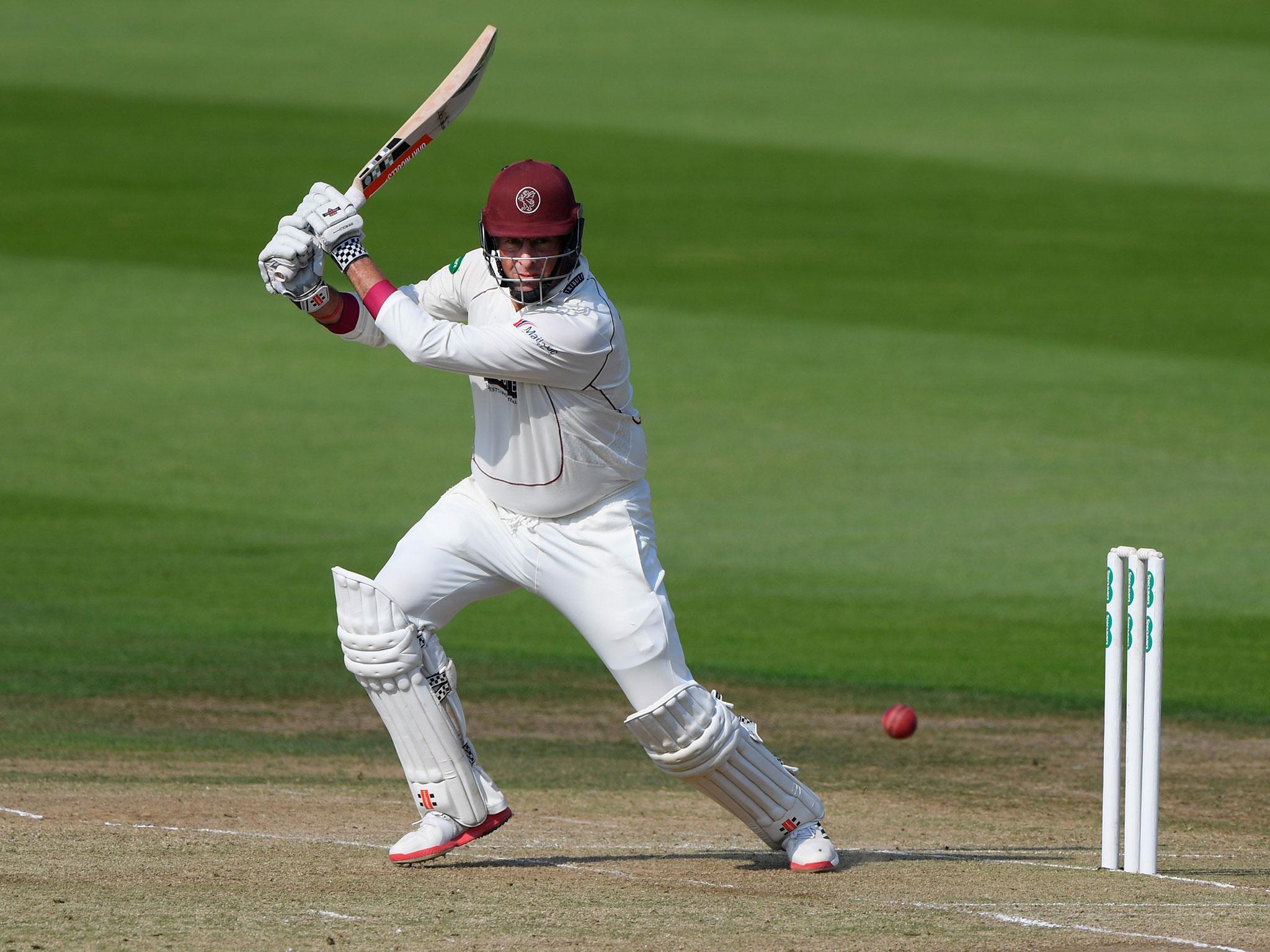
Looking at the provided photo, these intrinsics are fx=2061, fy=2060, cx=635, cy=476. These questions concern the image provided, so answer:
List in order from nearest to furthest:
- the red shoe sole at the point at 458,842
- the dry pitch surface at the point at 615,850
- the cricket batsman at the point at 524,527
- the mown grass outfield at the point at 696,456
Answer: the dry pitch surface at the point at 615,850 < the cricket batsman at the point at 524,527 < the red shoe sole at the point at 458,842 < the mown grass outfield at the point at 696,456

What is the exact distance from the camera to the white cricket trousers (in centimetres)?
600

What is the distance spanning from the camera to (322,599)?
39.4ft

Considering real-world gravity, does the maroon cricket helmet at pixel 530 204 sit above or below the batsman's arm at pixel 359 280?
above

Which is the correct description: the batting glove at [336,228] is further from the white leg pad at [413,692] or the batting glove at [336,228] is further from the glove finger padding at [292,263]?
the white leg pad at [413,692]

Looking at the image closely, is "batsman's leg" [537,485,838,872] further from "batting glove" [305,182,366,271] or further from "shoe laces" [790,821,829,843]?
"batting glove" [305,182,366,271]

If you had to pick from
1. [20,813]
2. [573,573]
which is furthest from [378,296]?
[20,813]

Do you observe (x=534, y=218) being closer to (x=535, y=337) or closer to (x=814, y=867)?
(x=535, y=337)

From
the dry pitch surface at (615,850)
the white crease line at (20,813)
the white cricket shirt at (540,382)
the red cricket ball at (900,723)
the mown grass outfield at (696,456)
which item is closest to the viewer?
the dry pitch surface at (615,850)

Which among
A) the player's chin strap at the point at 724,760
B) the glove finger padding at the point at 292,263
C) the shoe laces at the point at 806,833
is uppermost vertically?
the glove finger padding at the point at 292,263

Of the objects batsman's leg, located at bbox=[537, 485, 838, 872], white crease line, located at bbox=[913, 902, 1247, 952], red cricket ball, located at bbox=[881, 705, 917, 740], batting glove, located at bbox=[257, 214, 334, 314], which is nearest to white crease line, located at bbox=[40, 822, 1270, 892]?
batsman's leg, located at bbox=[537, 485, 838, 872]

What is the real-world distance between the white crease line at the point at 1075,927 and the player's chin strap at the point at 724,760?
0.64 m

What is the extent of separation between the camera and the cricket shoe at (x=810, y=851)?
247 inches

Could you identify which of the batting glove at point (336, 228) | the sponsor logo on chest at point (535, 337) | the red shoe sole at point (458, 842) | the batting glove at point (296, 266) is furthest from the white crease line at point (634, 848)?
the batting glove at point (336, 228)

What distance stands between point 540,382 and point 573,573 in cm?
57
